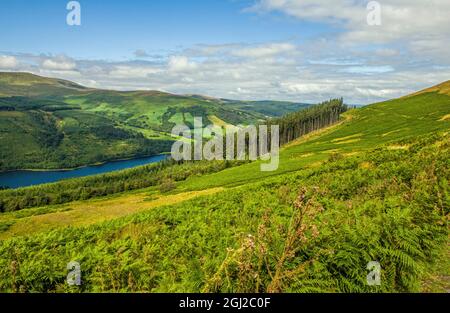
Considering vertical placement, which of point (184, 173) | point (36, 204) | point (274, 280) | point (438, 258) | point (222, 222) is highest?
point (274, 280)

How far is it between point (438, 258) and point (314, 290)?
16.3 feet

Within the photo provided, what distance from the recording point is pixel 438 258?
10.1 meters

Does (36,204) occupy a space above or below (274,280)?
below

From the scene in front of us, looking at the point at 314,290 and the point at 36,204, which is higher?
the point at 314,290

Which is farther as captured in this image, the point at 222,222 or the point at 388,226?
the point at 222,222

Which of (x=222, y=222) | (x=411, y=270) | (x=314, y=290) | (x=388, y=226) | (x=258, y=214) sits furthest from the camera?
(x=258, y=214)

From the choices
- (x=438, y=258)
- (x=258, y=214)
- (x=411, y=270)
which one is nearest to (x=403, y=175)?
(x=258, y=214)
